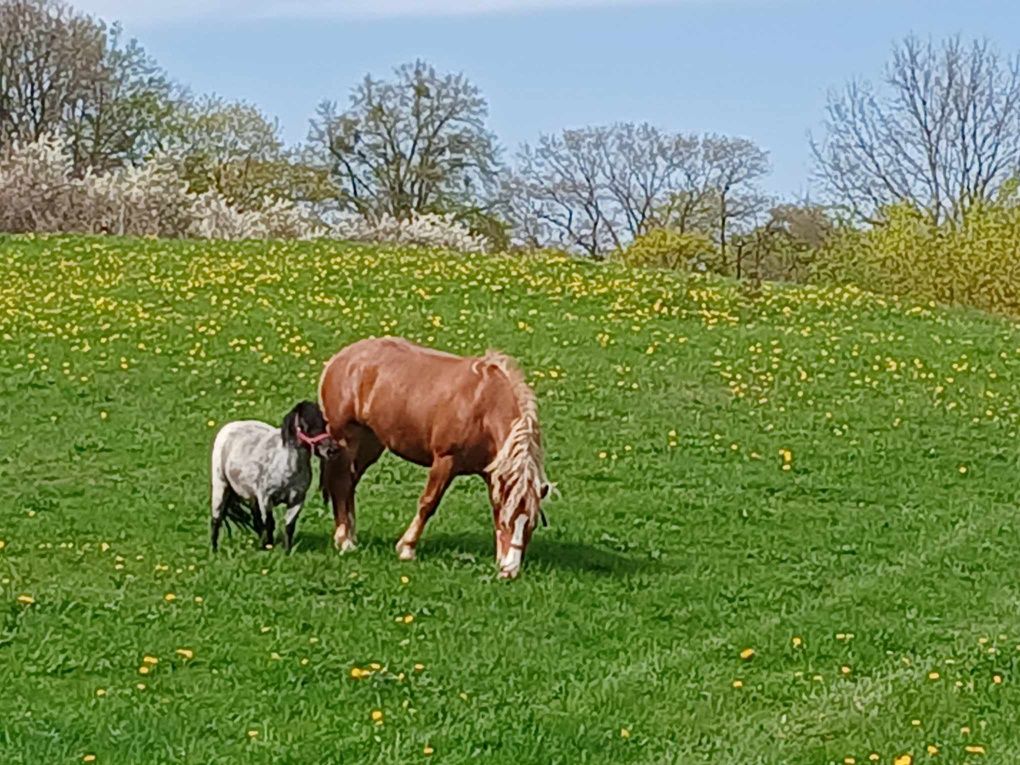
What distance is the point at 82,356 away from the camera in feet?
65.4

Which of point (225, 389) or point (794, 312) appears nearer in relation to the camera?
point (225, 389)

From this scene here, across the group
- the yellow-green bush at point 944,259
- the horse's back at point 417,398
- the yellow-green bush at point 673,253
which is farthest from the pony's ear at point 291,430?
the yellow-green bush at point 673,253

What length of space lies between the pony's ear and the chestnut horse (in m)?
0.42

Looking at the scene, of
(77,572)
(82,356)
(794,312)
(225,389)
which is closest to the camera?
(77,572)

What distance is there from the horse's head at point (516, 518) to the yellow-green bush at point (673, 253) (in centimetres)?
3307

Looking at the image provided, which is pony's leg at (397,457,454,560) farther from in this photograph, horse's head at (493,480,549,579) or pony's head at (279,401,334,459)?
pony's head at (279,401,334,459)

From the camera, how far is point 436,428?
10.7 metres

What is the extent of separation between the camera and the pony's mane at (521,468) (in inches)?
396

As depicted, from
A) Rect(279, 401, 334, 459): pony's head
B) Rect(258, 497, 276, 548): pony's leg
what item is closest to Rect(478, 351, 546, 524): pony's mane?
Rect(279, 401, 334, 459): pony's head

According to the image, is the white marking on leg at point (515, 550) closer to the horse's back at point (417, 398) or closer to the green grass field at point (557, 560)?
the green grass field at point (557, 560)

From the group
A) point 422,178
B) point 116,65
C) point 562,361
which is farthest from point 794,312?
point 116,65

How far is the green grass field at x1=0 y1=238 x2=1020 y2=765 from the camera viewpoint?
280 inches

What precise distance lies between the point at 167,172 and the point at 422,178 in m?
10.7

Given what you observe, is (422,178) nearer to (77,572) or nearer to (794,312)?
(794,312)
